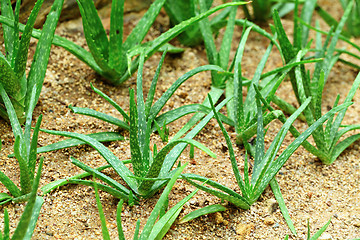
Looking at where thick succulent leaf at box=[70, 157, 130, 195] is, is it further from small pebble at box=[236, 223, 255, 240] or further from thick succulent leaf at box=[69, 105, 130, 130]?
small pebble at box=[236, 223, 255, 240]

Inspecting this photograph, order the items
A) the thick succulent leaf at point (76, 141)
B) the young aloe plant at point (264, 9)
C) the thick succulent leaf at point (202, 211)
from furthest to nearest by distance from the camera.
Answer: the young aloe plant at point (264, 9), the thick succulent leaf at point (76, 141), the thick succulent leaf at point (202, 211)

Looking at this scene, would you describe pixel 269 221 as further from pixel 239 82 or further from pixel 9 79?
pixel 9 79

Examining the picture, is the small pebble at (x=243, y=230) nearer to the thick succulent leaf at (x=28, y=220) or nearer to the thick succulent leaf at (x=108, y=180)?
the thick succulent leaf at (x=108, y=180)

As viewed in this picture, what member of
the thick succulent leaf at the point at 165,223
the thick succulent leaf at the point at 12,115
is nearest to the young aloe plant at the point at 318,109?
the thick succulent leaf at the point at 165,223

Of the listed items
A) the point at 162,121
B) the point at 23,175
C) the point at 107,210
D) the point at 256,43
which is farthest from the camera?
the point at 256,43

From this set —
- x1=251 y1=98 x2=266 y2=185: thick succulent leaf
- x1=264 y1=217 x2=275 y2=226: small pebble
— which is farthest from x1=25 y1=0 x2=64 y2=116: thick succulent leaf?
x1=264 y1=217 x2=275 y2=226: small pebble

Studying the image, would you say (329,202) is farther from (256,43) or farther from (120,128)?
(256,43)

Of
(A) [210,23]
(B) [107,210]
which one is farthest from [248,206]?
(A) [210,23]
